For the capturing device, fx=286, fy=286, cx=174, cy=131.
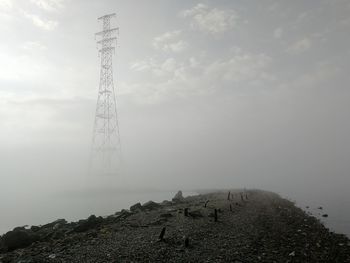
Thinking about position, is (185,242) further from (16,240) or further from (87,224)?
(16,240)

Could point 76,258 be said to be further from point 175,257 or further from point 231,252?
point 231,252

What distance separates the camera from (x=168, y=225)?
111ft

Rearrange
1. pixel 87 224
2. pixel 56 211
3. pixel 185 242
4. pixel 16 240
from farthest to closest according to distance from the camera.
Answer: pixel 56 211, pixel 87 224, pixel 16 240, pixel 185 242

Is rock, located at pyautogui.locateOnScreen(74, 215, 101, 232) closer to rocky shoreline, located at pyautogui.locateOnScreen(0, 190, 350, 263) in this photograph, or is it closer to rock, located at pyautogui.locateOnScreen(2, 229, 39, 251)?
rocky shoreline, located at pyautogui.locateOnScreen(0, 190, 350, 263)

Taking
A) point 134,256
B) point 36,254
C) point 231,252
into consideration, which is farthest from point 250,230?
point 36,254

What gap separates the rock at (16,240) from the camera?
28781 mm

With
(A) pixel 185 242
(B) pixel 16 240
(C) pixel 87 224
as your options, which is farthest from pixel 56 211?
(A) pixel 185 242

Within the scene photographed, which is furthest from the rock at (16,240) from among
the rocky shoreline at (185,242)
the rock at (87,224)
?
the rock at (87,224)

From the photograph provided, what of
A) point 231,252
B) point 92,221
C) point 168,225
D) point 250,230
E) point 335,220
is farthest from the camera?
point 335,220

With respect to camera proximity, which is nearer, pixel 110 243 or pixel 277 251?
pixel 277 251

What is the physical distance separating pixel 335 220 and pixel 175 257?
131ft

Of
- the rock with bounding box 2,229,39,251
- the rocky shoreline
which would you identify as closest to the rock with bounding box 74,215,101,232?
the rocky shoreline

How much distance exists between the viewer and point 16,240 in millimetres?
29266

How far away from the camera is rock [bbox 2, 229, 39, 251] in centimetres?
2878
